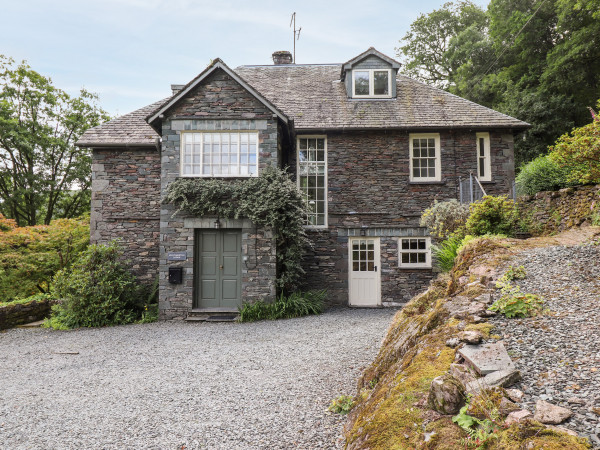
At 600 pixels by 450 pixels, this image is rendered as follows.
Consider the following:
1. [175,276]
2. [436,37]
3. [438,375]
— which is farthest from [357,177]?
[436,37]

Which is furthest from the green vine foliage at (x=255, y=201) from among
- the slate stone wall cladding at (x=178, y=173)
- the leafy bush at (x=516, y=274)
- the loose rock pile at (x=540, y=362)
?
the loose rock pile at (x=540, y=362)

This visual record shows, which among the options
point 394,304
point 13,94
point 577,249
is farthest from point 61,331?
point 13,94

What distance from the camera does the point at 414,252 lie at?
40.4ft

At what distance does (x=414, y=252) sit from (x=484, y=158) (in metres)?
3.91

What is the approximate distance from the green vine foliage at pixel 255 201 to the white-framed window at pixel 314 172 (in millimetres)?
2037

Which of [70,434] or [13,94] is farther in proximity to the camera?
[13,94]

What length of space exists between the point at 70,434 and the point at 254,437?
1.94 metres

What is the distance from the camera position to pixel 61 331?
9.30 metres

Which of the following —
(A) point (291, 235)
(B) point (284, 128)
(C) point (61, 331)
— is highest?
(B) point (284, 128)

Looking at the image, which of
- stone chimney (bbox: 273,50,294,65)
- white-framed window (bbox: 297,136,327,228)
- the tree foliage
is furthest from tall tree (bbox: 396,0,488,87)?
white-framed window (bbox: 297,136,327,228)

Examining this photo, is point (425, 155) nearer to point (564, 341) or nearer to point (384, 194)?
point (384, 194)

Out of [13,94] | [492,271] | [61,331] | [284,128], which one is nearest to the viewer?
[492,271]

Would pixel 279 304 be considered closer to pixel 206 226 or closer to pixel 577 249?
pixel 206 226

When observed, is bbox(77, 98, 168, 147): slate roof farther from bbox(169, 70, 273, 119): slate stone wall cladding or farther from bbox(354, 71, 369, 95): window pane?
bbox(354, 71, 369, 95): window pane
